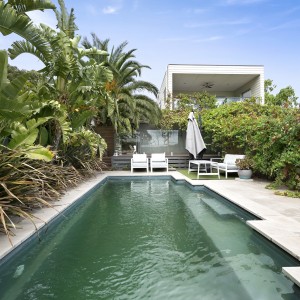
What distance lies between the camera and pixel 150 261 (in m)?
3.99

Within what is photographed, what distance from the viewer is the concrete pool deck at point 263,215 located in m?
3.87

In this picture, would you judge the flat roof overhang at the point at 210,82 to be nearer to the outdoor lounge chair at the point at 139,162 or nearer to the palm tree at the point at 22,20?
the outdoor lounge chair at the point at 139,162

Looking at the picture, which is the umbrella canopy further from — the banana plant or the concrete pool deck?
the banana plant

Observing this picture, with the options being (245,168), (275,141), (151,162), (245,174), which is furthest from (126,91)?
(275,141)

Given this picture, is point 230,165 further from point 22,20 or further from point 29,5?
point 22,20

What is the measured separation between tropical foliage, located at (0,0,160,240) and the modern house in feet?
15.7

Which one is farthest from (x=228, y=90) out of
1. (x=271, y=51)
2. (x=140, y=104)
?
(x=140, y=104)

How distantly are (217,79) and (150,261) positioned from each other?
21493 millimetres

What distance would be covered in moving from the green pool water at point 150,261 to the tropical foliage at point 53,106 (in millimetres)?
725

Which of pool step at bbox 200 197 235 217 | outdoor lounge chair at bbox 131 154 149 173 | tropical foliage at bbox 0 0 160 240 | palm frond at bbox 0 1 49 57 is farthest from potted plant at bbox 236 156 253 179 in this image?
palm frond at bbox 0 1 49 57

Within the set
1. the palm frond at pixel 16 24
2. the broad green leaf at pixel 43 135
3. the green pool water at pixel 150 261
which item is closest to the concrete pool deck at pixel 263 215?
the green pool water at pixel 150 261

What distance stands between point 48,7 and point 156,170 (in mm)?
11053

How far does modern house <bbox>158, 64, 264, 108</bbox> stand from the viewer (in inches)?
837

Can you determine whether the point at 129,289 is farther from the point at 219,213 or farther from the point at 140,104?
the point at 140,104
